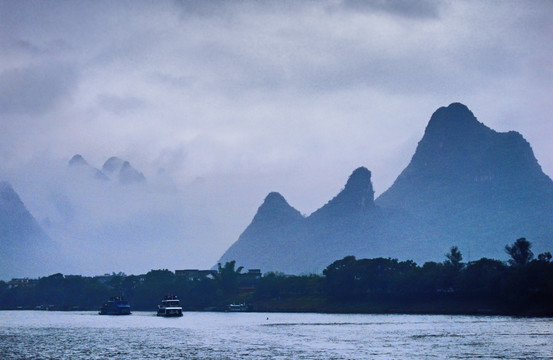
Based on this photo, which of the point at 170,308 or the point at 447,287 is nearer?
the point at 447,287

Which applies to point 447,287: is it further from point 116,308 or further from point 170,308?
point 116,308

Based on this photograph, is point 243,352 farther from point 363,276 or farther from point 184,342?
point 363,276

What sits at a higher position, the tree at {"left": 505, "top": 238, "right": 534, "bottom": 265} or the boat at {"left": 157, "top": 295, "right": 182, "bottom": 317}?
the tree at {"left": 505, "top": 238, "right": 534, "bottom": 265}

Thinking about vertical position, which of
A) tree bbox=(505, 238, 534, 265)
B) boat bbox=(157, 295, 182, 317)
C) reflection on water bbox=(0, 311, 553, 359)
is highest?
tree bbox=(505, 238, 534, 265)

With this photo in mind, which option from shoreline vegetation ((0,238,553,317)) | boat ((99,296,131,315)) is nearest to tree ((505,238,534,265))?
shoreline vegetation ((0,238,553,317))

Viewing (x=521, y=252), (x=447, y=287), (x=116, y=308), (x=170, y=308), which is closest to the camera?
(x=447, y=287)

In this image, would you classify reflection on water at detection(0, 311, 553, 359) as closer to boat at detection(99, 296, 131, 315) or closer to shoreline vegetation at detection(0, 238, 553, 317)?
shoreline vegetation at detection(0, 238, 553, 317)

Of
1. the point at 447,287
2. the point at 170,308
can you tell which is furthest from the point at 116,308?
the point at 447,287

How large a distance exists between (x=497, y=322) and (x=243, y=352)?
57.9 meters

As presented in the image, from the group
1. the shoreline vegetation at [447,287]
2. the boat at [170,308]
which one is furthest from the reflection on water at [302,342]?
the boat at [170,308]

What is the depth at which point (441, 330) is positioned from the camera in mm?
106562

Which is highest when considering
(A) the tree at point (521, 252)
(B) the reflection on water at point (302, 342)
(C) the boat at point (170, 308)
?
(A) the tree at point (521, 252)

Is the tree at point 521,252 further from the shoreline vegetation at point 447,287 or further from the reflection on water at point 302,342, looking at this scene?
the reflection on water at point 302,342

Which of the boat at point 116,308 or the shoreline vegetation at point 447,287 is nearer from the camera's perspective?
the shoreline vegetation at point 447,287
